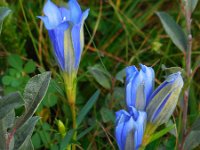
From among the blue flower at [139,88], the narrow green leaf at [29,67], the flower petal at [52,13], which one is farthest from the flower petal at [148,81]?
the narrow green leaf at [29,67]

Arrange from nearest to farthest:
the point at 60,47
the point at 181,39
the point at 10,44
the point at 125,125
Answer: the point at 125,125 → the point at 60,47 → the point at 181,39 → the point at 10,44

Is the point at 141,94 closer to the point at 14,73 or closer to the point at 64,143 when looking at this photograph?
the point at 64,143

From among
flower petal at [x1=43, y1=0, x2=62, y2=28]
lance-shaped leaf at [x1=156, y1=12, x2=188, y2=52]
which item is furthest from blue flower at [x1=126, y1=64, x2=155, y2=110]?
lance-shaped leaf at [x1=156, y1=12, x2=188, y2=52]

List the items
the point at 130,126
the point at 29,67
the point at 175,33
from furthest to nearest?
the point at 29,67
the point at 175,33
the point at 130,126

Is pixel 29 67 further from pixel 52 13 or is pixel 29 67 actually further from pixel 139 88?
pixel 139 88

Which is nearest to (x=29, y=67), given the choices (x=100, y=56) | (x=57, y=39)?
(x=100, y=56)

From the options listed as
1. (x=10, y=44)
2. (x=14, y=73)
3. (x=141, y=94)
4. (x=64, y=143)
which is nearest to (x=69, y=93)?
(x=64, y=143)
